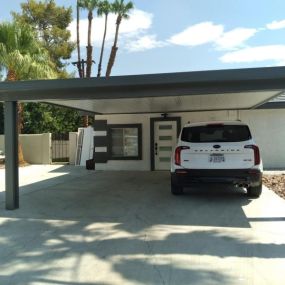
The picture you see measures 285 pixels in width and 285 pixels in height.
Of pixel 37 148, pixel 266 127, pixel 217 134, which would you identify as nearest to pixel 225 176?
pixel 217 134

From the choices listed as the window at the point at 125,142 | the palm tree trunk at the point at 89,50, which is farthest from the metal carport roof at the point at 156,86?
the palm tree trunk at the point at 89,50

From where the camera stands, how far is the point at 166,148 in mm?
17047

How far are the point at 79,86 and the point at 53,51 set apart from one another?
25874mm

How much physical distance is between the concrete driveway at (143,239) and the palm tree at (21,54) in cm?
994

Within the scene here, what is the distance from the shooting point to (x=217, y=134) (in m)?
9.49

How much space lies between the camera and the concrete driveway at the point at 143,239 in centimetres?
507

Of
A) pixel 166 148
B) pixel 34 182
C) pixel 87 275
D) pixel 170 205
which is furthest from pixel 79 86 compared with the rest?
pixel 166 148

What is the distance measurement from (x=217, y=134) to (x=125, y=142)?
27.5ft

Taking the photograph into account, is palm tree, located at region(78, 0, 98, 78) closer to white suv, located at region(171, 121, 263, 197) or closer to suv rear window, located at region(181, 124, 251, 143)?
suv rear window, located at region(181, 124, 251, 143)

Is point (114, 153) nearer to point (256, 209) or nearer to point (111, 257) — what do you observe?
point (256, 209)

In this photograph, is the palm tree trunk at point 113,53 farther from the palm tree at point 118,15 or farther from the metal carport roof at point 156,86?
the metal carport roof at point 156,86

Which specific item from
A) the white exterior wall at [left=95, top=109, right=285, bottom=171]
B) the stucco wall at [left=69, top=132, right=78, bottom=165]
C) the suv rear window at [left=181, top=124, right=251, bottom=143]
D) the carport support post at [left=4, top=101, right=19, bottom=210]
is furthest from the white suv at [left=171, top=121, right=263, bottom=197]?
the stucco wall at [left=69, top=132, right=78, bottom=165]

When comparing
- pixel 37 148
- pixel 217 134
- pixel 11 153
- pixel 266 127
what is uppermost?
pixel 266 127

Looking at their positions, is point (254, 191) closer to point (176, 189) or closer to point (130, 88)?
point (176, 189)
